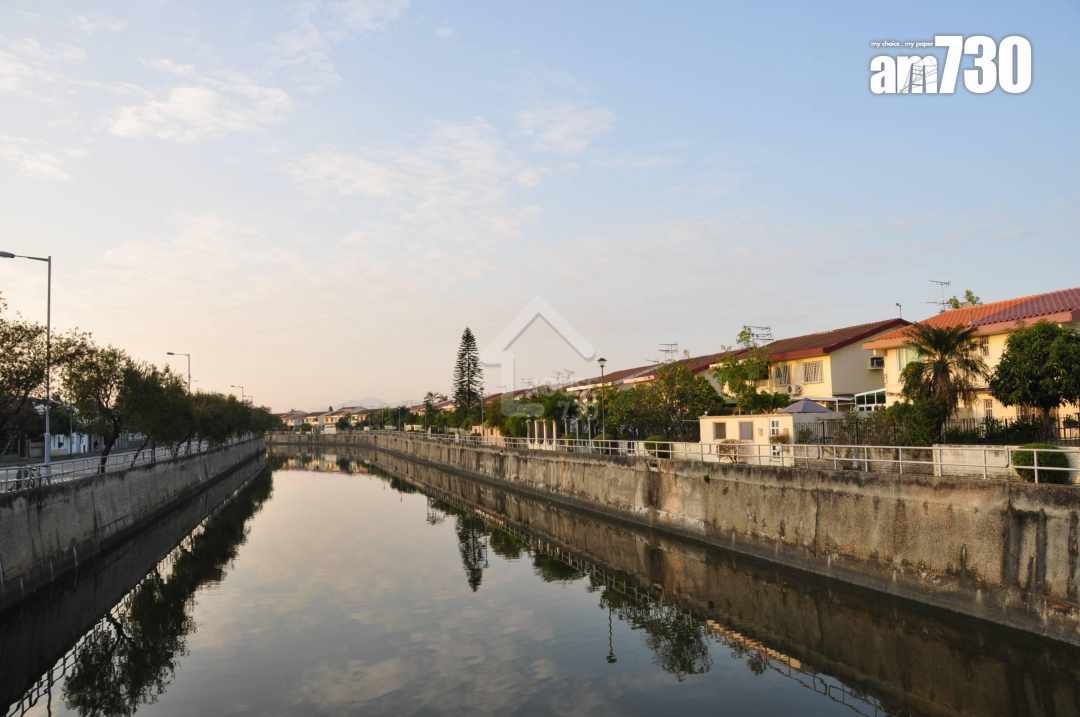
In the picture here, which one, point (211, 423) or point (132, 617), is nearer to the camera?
point (132, 617)

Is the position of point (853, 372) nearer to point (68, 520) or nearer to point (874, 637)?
point (874, 637)

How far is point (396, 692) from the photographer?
14.9m

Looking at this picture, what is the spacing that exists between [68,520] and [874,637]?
26.0m

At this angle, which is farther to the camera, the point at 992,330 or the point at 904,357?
the point at 904,357

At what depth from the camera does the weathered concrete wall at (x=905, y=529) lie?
50.2ft

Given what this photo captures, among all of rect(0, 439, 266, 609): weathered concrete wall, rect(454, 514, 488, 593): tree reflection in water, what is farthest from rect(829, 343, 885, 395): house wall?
rect(0, 439, 266, 609): weathered concrete wall

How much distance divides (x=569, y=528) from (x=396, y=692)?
74.6 ft

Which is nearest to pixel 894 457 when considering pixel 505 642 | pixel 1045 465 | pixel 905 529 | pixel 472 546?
pixel 905 529

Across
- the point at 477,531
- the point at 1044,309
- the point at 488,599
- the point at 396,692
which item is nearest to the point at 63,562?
the point at 488,599

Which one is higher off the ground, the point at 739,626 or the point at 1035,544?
the point at 1035,544

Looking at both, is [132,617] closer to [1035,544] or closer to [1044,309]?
[1035,544]

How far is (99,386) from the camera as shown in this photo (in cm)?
3831

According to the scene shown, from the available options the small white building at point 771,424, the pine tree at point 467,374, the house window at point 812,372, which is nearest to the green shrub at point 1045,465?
the small white building at point 771,424

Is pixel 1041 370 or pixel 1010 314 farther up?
pixel 1010 314
